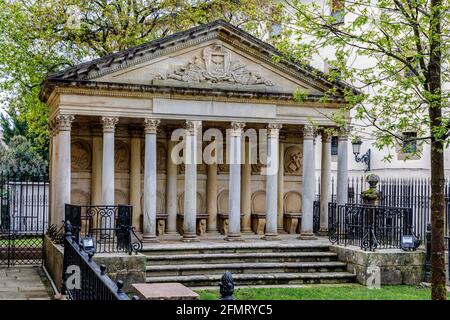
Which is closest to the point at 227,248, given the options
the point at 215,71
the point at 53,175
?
the point at 215,71

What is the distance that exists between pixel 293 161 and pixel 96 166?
6902 millimetres

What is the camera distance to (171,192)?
69.1 feet

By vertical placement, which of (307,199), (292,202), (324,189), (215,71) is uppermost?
(215,71)

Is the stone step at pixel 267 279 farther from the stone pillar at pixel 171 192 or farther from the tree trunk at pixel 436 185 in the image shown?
the tree trunk at pixel 436 185

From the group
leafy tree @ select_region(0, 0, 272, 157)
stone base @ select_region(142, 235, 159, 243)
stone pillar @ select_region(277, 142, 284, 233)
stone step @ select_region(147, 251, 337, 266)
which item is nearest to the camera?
stone step @ select_region(147, 251, 337, 266)

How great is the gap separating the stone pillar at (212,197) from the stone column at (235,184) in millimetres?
2213

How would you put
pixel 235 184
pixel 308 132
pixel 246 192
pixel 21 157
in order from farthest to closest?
1. pixel 21 157
2. pixel 246 192
3. pixel 308 132
4. pixel 235 184

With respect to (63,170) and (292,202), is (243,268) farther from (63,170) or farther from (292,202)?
(292,202)

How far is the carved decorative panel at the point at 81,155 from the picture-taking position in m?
20.4

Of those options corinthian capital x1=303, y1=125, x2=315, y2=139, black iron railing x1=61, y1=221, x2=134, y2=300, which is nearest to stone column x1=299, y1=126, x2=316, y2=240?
corinthian capital x1=303, y1=125, x2=315, y2=139

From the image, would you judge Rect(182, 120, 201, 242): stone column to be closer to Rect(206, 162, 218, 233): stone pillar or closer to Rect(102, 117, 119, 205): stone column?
Rect(102, 117, 119, 205): stone column

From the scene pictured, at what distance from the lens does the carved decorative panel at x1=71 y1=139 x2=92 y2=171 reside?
66.9ft

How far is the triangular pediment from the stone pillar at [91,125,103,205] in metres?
2.78
